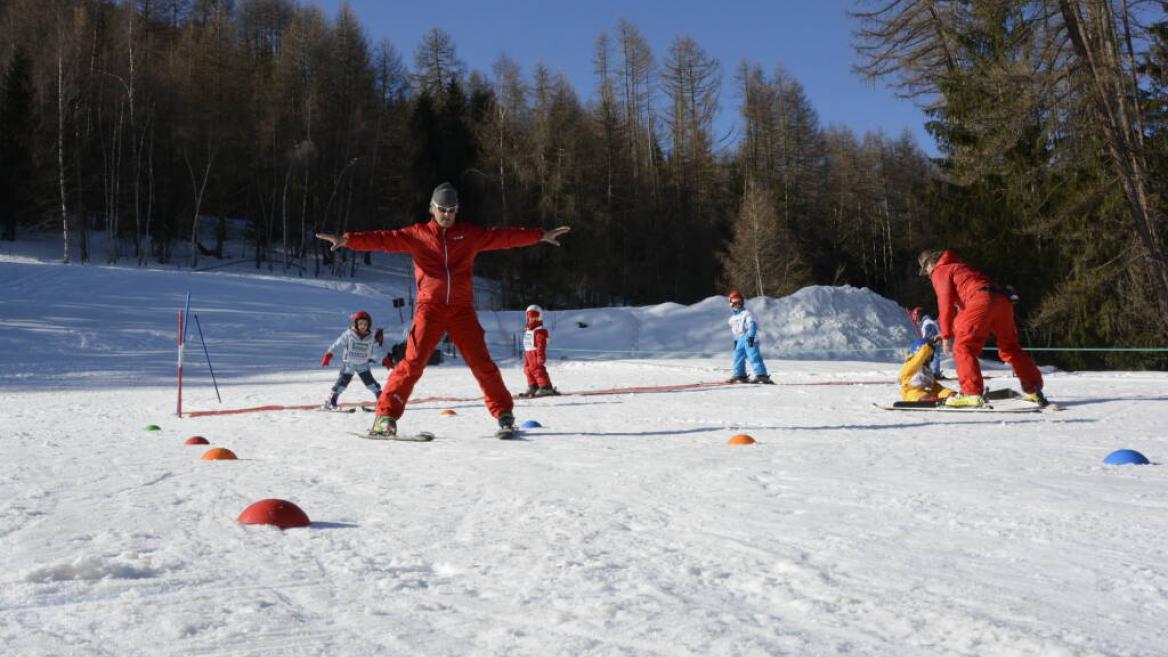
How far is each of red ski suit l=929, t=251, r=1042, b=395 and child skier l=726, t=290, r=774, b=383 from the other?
5.55m

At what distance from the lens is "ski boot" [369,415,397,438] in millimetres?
7246

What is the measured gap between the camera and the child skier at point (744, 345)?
15164 mm

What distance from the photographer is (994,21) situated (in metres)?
19.0

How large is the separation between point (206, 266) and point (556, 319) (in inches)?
808

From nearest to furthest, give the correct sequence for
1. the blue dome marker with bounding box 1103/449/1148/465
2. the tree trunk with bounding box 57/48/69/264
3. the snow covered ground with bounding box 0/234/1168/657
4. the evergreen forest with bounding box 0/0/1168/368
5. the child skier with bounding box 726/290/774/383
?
the snow covered ground with bounding box 0/234/1168/657, the blue dome marker with bounding box 1103/449/1148/465, the child skier with bounding box 726/290/774/383, the evergreen forest with bounding box 0/0/1168/368, the tree trunk with bounding box 57/48/69/264

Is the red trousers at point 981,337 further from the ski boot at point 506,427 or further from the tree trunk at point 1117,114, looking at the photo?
the tree trunk at point 1117,114

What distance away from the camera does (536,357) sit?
45.4 feet

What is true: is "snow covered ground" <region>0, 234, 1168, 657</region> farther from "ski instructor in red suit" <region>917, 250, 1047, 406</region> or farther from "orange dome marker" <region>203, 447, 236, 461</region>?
"ski instructor in red suit" <region>917, 250, 1047, 406</region>

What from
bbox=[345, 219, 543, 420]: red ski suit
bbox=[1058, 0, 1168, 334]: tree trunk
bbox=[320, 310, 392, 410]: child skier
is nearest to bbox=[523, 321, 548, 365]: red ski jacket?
bbox=[320, 310, 392, 410]: child skier

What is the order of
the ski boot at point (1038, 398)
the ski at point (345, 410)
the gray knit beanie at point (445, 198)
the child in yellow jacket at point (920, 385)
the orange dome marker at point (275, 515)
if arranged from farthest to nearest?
the child in yellow jacket at point (920, 385) → the ski at point (345, 410) → the ski boot at point (1038, 398) → the gray knit beanie at point (445, 198) → the orange dome marker at point (275, 515)

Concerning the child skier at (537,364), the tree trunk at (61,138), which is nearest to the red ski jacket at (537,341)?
the child skier at (537,364)

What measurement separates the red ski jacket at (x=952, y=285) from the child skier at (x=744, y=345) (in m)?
5.50

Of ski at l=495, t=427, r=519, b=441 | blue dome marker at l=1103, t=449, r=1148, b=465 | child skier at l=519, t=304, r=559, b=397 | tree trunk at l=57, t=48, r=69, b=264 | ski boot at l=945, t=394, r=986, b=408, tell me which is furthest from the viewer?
tree trunk at l=57, t=48, r=69, b=264

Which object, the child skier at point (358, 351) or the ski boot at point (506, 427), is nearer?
the ski boot at point (506, 427)
